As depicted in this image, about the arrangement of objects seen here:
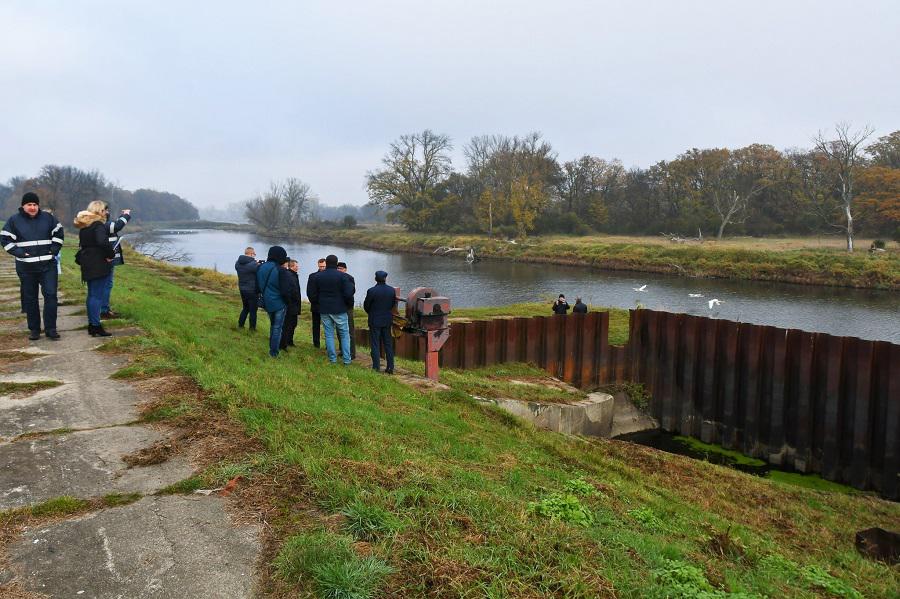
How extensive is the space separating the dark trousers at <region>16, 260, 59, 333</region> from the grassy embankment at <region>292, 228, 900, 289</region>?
147 feet

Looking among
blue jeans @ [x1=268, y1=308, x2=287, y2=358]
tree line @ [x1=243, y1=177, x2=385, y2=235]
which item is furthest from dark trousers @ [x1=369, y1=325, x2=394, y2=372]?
tree line @ [x1=243, y1=177, x2=385, y2=235]

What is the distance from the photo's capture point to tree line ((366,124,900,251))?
206 feet

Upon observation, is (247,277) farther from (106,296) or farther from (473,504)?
(473,504)

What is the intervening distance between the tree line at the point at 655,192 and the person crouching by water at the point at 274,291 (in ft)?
190

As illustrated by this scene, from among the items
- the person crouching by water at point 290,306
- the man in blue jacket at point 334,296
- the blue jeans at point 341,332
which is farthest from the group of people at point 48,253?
the blue jeans at point 341,332

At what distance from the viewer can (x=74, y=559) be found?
350 cm

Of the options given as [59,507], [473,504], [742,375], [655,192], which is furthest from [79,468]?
[655,192]

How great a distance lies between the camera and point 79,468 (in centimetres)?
474

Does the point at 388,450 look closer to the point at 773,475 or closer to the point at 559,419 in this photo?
the point at 559,419

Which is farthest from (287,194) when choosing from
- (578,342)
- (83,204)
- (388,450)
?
(388,450)

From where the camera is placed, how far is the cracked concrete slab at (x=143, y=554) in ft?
10.7

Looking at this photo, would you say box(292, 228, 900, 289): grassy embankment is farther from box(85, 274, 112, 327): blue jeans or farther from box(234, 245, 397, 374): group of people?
box(85, 274, 112, 327): blue jeans

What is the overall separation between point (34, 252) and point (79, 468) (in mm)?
5239

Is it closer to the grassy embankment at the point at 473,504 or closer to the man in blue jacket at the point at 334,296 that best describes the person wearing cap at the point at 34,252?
the grassy embankment at the point at 473,504
